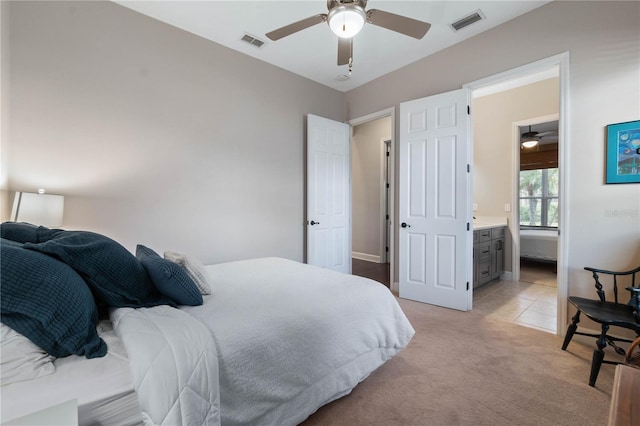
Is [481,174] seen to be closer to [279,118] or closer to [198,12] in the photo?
[279,118]

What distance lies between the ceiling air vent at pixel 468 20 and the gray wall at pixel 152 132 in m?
2.00

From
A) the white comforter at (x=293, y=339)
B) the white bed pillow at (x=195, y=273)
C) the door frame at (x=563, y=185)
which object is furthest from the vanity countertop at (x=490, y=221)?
the white bed pillow at (x=195, y=273)

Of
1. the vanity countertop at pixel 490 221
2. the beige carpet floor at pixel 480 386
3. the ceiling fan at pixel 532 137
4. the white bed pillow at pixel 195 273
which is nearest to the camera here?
the beige carpet floor at pixel 480 386

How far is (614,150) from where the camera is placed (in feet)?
7.14

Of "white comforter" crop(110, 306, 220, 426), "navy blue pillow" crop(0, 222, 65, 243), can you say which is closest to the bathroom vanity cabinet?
"white comforter" crop(110, 306, 220, 426)

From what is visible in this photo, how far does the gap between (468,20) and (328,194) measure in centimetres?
248

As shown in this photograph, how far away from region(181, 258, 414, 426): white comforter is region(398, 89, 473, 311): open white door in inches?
61.1

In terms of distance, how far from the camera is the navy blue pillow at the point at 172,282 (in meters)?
1.37

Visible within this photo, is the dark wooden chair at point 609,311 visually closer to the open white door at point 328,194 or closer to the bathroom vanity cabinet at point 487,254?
the bathroom vanity cabinet at point 487,254

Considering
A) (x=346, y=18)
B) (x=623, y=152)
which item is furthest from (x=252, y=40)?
(x=623, y=152)

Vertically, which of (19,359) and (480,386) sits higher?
(19,359)

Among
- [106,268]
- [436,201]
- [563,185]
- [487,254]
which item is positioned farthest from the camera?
[487,254]

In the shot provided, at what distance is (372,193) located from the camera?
19.3ft

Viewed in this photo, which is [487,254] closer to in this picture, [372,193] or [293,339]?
[372,193]
